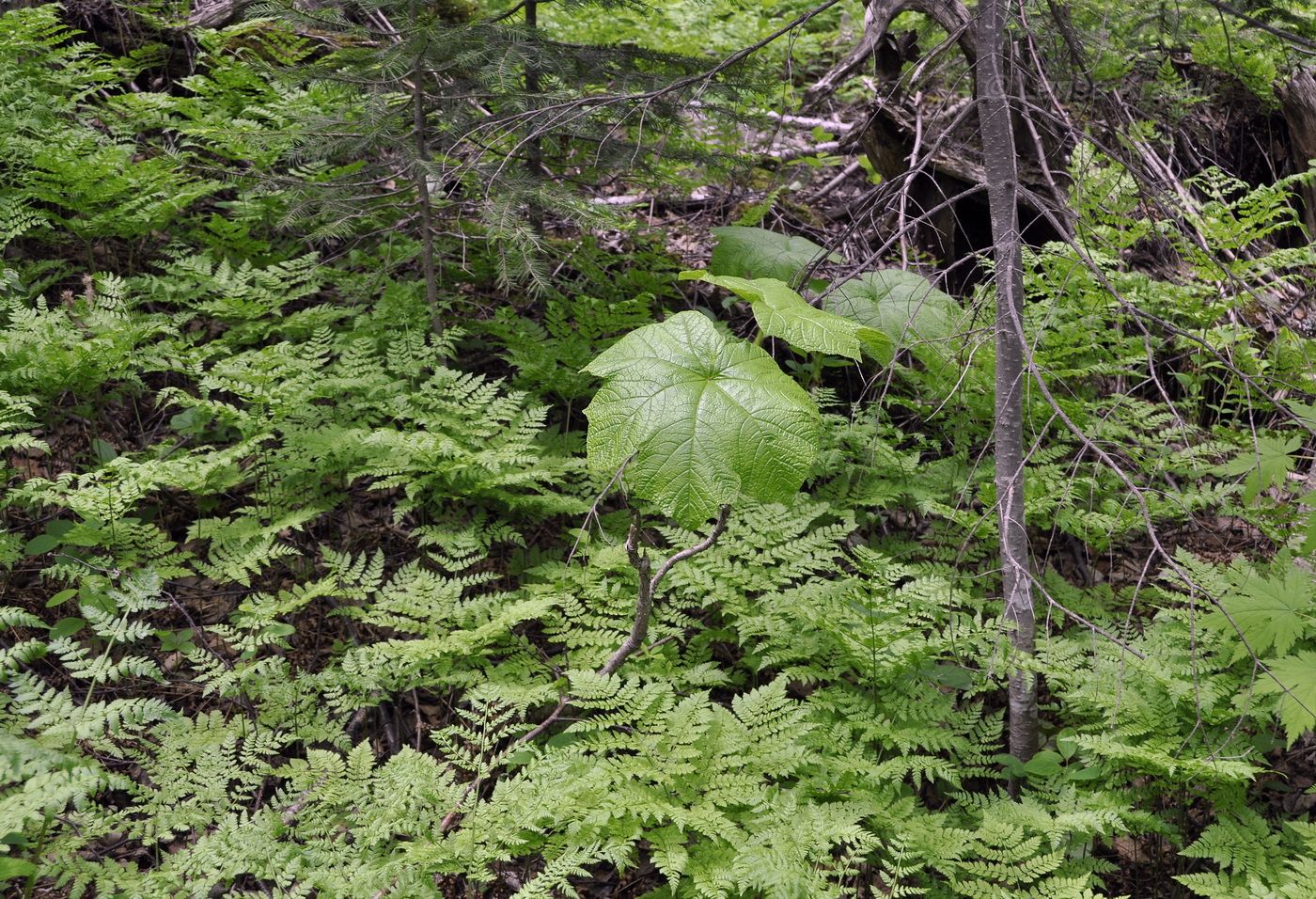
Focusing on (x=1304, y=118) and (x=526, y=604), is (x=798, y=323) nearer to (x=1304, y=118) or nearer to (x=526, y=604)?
(x=526, y=604)

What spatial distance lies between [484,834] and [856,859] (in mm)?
1080

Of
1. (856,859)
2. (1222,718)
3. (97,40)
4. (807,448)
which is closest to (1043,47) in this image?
(807,448)

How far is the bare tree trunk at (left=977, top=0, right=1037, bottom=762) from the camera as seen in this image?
98.7 inches

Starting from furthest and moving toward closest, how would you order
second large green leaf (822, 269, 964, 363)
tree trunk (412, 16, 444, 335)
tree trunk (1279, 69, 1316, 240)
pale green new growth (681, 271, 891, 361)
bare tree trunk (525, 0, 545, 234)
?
tree trunk (1279, 69, 1316, 240) < bare tree trunk (525, 0, 545, 234) < tree trunk (412, 16, 444, 335) < second large green leaf (822, 269, 964, 363) < pale green new growth (681, 271, 891, 361)

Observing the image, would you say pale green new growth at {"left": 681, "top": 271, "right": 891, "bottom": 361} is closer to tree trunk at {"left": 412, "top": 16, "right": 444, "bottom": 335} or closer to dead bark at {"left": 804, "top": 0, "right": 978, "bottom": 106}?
dead bark at {"left": 804, "top": 0, "right": 978, "bottom": 106}

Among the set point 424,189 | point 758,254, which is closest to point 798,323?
point 758,254

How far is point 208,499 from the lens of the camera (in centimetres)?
400

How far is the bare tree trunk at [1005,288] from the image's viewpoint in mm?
2506

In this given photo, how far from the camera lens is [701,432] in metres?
2.12

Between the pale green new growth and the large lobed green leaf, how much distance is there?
0.45ft

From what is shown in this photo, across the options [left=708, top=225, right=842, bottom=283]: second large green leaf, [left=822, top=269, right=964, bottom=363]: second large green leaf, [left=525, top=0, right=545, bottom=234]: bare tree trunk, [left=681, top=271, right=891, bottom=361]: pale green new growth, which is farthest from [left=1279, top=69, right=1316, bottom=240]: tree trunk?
[left=681, top=271, right=891, bottom=361]: pale green new growth

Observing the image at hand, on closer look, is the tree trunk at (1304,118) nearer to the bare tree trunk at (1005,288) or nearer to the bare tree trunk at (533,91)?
the bare tree trunk at (1005,288)

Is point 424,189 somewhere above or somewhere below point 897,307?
above

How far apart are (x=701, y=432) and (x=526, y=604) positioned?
138 cm
